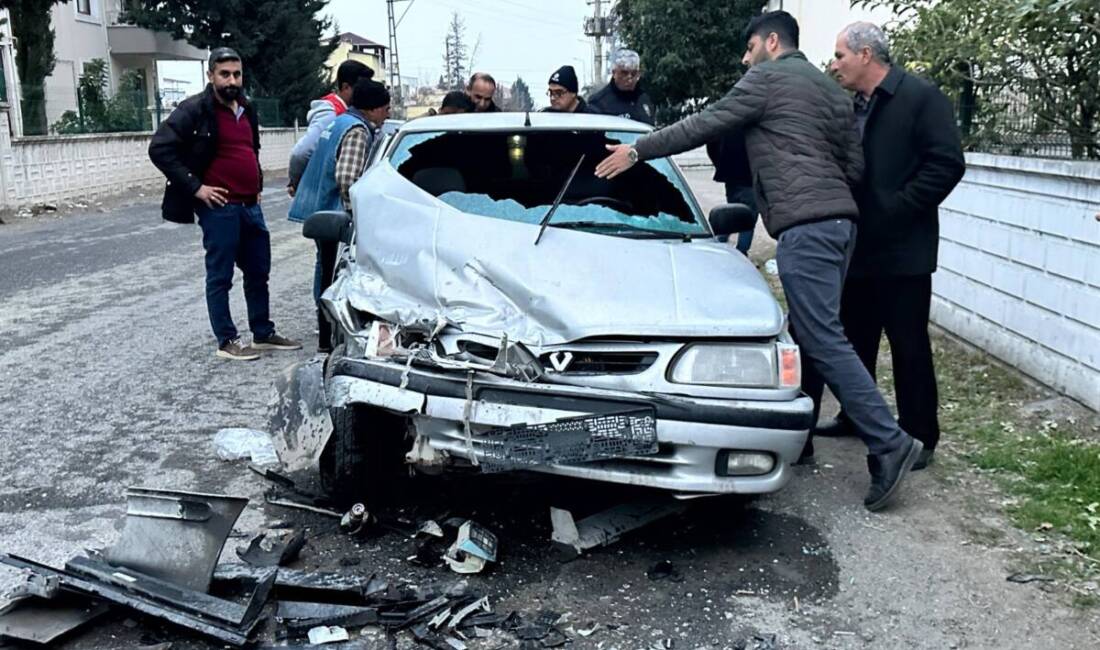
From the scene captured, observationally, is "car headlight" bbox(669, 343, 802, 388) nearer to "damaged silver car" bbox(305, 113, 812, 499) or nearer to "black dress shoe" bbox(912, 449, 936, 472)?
"damaged silver car" bbox(305, 113, 812, 499)

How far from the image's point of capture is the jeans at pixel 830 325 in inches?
171

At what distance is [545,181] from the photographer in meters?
4.97

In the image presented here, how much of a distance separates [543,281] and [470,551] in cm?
104

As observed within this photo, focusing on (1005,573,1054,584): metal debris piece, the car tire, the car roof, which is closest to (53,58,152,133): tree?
the car roof

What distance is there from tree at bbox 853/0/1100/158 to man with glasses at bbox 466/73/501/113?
3.30 meters

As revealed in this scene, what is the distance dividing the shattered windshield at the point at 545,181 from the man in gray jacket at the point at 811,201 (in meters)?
0.43

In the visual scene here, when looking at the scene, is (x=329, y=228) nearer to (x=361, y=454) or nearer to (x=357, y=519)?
(x=361, y=454)

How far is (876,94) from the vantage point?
15.2 ft

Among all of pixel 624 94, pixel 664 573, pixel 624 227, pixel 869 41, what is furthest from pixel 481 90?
pixel 664 573

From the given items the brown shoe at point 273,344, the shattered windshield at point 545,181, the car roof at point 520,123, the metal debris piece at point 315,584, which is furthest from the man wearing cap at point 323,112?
the metal debris piece at point 315,584

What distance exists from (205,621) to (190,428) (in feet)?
7.70

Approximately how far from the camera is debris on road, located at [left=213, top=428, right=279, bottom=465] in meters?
4.75

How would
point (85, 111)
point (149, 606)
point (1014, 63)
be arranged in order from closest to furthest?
1. point (149, 606)
2. point (1014, 63)
3. point (85, 111)

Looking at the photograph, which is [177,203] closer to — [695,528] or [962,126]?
[695,528]
